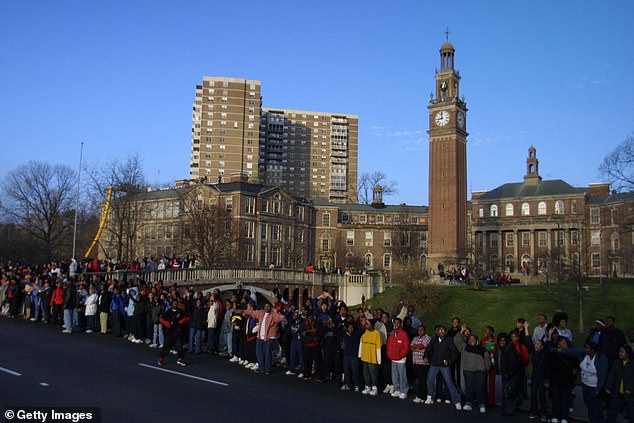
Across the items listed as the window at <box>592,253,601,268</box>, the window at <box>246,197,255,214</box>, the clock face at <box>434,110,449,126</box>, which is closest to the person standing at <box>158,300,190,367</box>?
the window at <box>246,197,255,214</box>

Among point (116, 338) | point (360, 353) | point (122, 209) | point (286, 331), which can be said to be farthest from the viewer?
point (122, 209)

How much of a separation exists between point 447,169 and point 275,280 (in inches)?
1350

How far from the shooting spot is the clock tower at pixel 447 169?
75562mm

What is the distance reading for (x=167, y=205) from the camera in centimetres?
7988

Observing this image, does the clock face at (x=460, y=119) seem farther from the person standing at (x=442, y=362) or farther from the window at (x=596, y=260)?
the person standing at (x=442, y=362)

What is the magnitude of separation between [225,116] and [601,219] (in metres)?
73.6

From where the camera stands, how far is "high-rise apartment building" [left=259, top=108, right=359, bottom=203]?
143375 mm

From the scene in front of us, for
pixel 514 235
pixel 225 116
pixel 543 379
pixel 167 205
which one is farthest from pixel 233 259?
pixel 225 116

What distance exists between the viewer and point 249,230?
255 ft

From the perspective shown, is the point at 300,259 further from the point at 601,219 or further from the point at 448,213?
the point at 601,219

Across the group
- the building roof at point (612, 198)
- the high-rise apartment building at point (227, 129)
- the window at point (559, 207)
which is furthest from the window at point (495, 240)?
the high-rise apartment building at point (227, 129)

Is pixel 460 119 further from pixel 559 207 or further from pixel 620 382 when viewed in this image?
pixel 620 382

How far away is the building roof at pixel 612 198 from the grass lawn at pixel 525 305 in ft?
99.4

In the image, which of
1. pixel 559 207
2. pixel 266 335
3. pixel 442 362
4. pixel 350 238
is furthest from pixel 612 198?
pixel 442 362
